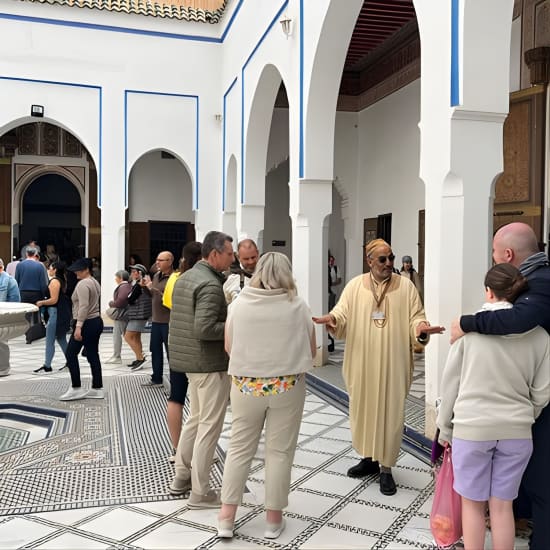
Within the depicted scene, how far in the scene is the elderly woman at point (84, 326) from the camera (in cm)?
413

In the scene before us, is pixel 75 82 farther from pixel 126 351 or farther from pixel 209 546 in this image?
pixel 209 546

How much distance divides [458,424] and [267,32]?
5.89 m

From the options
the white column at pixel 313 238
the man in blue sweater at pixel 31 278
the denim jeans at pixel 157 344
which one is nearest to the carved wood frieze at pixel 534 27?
the white column at pixel 313 238

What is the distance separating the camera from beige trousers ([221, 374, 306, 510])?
7.12 feet

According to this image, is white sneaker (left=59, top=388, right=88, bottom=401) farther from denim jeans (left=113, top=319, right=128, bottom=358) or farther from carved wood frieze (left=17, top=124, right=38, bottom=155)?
carved wood frieze (left=17, top=124, right=38, bottom=155)

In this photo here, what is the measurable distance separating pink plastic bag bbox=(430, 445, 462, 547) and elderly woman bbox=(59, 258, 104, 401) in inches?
114

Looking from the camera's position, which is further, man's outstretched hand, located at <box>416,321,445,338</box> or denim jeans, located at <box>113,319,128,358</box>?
denim jeans, located at <box>113,319,128,358</box>

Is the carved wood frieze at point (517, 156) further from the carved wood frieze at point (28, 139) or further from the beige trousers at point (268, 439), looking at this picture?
the carved wood frieze at point (28, 139)

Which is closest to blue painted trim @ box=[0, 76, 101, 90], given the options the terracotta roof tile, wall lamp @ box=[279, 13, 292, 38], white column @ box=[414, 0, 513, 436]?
the terracotta roof tile

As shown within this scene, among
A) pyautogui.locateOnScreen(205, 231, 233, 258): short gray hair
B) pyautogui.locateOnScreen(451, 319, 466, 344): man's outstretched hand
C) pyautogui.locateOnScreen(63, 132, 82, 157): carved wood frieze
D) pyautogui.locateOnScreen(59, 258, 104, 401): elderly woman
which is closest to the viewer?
pyautogui.locateOnScreen(451, 319, 466, 344): man's outstretched hand

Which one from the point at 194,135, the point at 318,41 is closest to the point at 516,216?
the point at 318,41

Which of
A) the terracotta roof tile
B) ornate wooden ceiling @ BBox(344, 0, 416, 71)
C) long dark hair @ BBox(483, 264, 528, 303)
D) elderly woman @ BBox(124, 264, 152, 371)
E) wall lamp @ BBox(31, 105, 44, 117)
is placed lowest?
elderly woman @ BBox(124, 264, 152, 371)

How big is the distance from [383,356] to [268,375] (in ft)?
2.47

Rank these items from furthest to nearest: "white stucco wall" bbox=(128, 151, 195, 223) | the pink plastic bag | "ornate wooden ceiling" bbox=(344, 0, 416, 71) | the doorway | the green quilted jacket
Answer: the doorway < "white stucco wall" bbox=(128, 151, 195, 223) < "ornate wooden ceiling" bbox=(344, 0, 416, 71) < the green quilted jacket < the pink plastic bag
